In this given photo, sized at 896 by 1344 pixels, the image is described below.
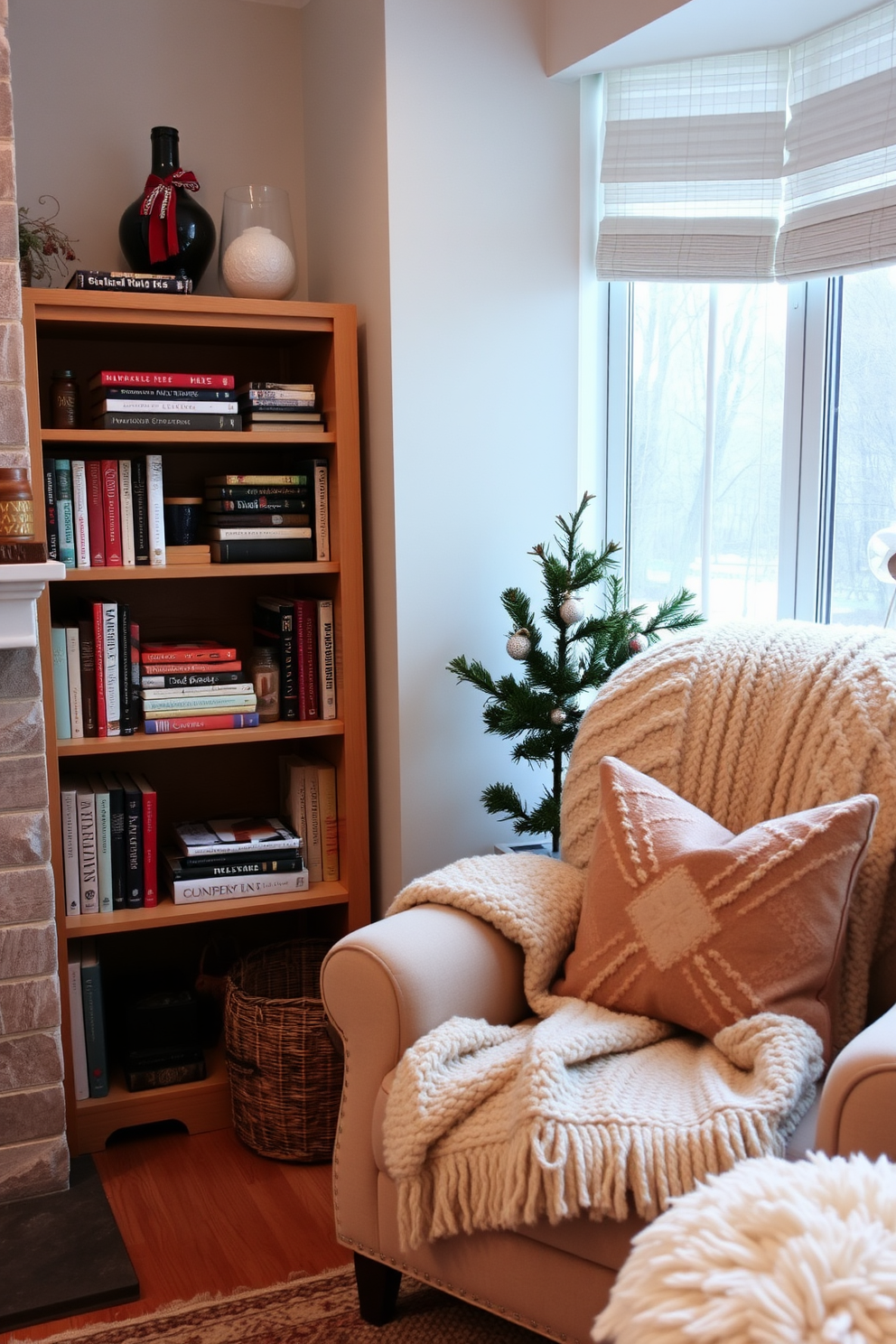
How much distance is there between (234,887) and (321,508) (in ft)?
2.62

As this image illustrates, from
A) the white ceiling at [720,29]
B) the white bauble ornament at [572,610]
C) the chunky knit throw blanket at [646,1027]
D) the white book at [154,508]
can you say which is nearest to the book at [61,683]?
the white book at [154,508]

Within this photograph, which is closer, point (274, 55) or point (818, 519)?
point (818, 519)

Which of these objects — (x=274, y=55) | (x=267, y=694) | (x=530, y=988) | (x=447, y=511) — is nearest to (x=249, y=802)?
(x=267, y=694)

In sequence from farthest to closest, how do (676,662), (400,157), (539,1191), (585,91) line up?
(585,91) → (400,157) → (676,662) → (539,1191)

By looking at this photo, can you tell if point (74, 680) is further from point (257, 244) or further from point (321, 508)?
point (257, 244)

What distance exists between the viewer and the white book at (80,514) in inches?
89.8

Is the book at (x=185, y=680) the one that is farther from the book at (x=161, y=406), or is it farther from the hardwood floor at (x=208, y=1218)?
the hardwood floor at (x=208, y=1218)

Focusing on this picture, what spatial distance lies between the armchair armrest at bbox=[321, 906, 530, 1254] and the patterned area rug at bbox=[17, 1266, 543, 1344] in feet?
0.61

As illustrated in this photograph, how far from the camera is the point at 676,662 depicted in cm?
199

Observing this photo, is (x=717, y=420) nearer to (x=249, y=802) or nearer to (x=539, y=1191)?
(x=249, y=802)

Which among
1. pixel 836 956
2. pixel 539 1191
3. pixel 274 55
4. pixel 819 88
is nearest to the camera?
pixel 539 1191

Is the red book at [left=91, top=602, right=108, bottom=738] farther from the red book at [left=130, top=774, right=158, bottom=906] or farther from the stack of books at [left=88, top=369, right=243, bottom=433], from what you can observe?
the stack of books at [left=88, top=369, right=243, bottom=433]

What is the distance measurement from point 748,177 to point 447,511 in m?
0.85

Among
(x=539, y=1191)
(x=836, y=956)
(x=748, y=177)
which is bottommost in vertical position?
(x=539, y=1191)
